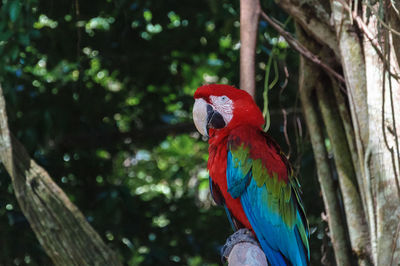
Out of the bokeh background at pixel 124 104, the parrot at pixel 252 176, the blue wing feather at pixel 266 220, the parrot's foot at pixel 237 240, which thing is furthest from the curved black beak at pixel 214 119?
the bokeh background at pixel 124 104

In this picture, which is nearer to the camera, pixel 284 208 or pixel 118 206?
pixel 284 208

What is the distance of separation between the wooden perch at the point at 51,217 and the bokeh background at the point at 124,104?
0.65 meters

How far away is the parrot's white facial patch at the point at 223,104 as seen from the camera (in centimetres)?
183

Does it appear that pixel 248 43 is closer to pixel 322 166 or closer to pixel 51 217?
pixel 322 166

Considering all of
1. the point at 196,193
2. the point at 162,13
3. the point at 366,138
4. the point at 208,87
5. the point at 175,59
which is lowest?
the point at 196,193

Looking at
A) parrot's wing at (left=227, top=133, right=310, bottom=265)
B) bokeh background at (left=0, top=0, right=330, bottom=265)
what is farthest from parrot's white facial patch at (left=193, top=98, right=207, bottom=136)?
bokeh background at (left=0, top=0, right=330, bottom=265)

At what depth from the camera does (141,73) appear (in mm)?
3285

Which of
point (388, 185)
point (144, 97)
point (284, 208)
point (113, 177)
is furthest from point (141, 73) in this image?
point (388, 185)

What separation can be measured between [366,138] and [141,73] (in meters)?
1.80

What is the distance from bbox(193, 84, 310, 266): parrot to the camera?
177cm

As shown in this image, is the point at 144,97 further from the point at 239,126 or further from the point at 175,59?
the point at 239,126

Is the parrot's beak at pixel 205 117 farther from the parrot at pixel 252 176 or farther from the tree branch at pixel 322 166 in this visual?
the tree branch at pixel 322 166

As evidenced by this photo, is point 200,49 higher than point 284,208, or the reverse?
point 200,49

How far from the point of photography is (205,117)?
183cm
